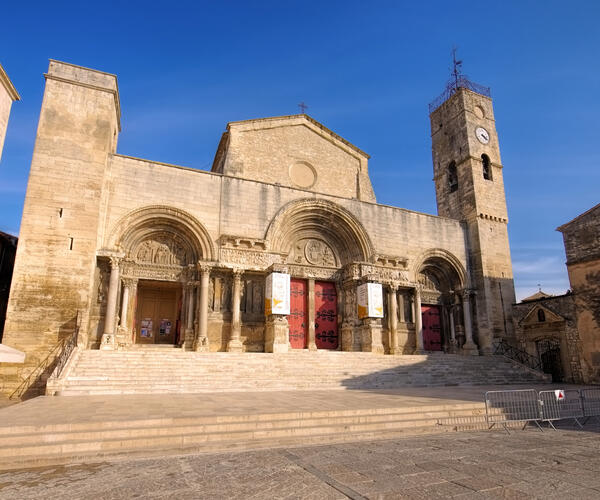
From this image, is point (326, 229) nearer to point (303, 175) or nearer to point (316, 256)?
point (316, 256)

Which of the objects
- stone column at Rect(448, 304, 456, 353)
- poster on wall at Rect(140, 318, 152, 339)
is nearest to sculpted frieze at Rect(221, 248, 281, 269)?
poster on wall at Rect(140, 318, 152, 339)

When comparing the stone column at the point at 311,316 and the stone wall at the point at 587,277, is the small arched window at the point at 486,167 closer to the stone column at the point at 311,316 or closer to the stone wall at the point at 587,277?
the stone wall at the point at 587,277

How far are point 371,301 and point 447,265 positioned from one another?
19.6 ft

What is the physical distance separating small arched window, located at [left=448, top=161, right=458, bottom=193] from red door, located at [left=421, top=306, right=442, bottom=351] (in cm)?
715

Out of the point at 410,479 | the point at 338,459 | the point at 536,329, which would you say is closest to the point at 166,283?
the point at 338,459

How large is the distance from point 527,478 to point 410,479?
1.20 metres

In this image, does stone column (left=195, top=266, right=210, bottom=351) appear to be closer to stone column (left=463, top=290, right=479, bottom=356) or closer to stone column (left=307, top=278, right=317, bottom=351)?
stone column (left=307, top=278, right=317, bottom=351)

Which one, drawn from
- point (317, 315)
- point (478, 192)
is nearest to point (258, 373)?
point (317, 315)

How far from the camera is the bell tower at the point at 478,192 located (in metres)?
20.3

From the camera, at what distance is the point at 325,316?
60.9 feet

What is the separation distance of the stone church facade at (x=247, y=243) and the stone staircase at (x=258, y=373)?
1.93m

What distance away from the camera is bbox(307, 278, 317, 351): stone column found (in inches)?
677

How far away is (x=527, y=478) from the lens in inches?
163

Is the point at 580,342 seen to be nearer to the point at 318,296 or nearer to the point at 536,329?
the point at 536,329
